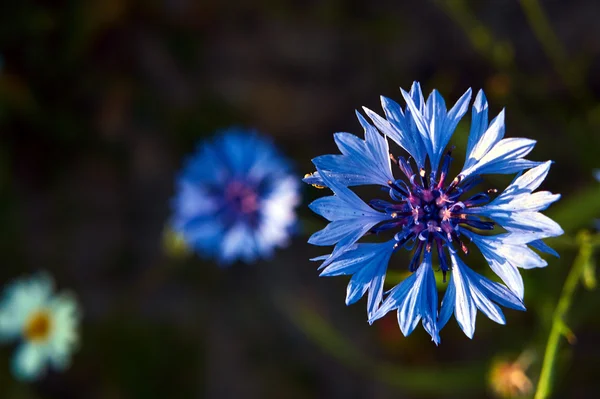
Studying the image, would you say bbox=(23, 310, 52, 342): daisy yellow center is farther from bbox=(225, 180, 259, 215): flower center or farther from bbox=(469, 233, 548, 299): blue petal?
bbox=(469, 233, 548, 299): blue petal

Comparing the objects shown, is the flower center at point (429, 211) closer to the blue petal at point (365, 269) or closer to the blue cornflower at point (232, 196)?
the blue petal at point (365, 269)

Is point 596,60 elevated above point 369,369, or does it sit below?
above

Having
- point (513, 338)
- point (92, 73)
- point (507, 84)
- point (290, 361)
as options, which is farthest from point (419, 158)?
point (92, 73)

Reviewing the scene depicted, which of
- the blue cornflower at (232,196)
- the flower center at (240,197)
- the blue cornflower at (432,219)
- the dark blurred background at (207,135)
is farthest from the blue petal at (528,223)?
the dark blurred background at (207,135)

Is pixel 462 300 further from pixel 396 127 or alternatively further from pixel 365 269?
pixel 396 127

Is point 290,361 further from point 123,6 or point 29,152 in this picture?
point 123,6
